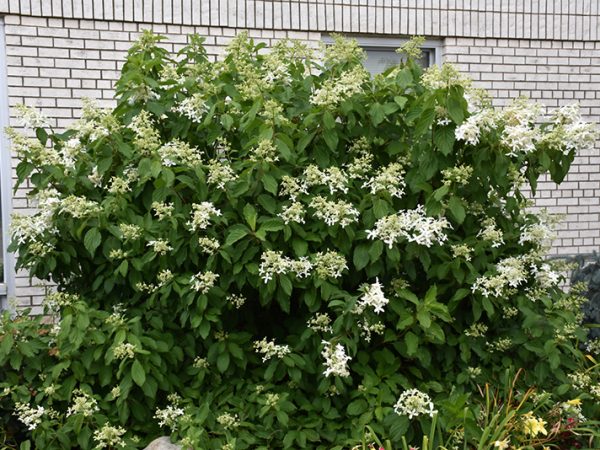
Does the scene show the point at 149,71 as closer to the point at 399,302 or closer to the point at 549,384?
the point at 399,302

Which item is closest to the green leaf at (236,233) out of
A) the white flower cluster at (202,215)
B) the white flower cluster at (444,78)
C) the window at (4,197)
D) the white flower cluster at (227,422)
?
the white flower cluster at (202,215)

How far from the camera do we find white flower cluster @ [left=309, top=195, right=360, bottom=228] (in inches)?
139

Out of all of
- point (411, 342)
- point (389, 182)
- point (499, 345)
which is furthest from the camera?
point (499, 345)

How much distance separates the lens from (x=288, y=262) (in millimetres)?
3482

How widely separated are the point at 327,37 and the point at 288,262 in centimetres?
370

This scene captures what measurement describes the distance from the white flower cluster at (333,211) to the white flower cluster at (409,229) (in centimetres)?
12

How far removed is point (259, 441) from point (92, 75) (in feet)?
11.7

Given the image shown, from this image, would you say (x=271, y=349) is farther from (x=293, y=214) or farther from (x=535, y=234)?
(x=535, y=234)

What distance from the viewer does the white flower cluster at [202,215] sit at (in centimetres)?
352

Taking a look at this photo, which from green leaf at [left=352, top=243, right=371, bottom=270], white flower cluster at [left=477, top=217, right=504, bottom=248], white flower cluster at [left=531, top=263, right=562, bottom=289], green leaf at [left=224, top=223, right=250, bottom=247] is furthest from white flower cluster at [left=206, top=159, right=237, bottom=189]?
white flower cluster at [left=531, top=263, right=562, bottom=289]

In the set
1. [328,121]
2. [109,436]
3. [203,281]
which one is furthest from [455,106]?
[109,436]

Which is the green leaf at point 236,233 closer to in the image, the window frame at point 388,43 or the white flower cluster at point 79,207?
the white flower cluster at point 79,207

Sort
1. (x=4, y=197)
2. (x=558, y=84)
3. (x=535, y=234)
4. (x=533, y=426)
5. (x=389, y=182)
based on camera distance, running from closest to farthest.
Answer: (x=533, y=426) < (x=389, y=182) < (x=535, y=234) < (x=4, y=197) < (x=558, y=84)

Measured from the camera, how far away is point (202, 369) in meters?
3.81
